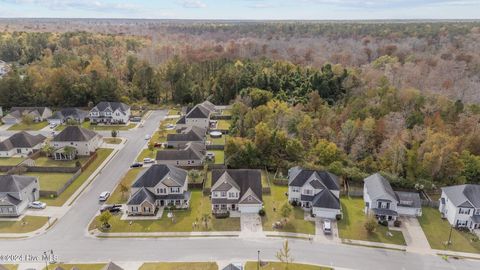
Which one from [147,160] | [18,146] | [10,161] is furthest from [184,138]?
[10,161]

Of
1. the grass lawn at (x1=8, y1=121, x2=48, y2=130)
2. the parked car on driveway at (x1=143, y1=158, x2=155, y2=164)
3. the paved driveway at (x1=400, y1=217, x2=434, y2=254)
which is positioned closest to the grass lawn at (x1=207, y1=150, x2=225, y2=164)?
the parked car on driveway at (x1=143, y1=158, x2=155, y2=164)

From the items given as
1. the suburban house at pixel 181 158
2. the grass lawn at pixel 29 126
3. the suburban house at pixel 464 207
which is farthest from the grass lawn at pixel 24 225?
the suburban house at pixel 464 207

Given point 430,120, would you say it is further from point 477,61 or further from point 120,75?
point 120,75

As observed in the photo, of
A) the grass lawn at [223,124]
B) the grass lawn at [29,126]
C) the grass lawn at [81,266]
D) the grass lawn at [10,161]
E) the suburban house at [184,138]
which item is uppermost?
the suburban house at [184,138]

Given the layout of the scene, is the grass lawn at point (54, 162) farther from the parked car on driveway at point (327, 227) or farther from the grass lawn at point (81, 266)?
the parked car on driveway at point (327, 227)

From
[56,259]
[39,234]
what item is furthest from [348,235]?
[39,234]

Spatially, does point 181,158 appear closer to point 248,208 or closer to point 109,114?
point 248,208
